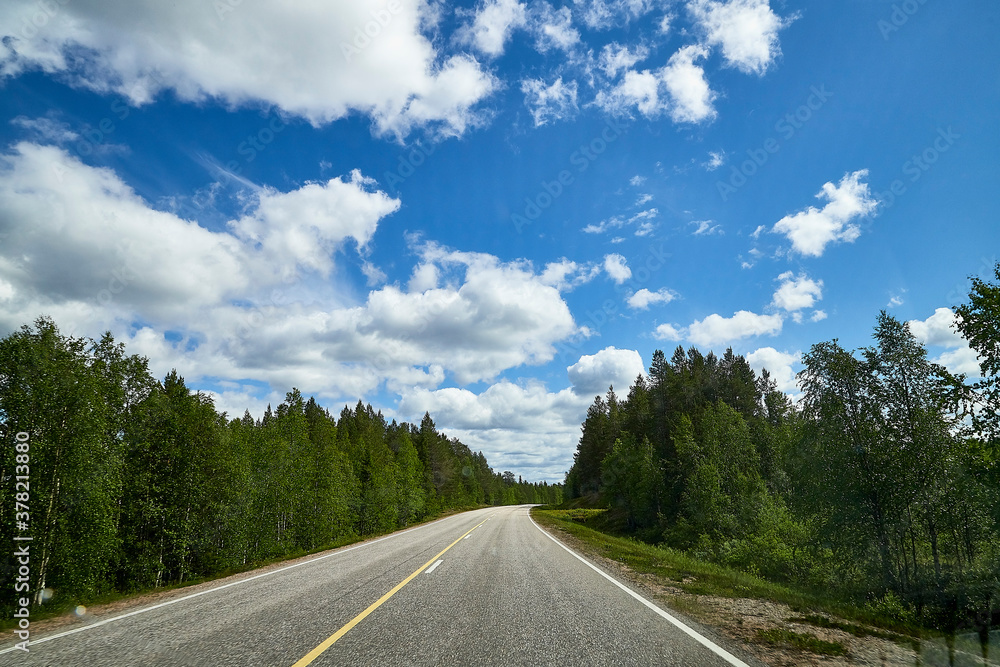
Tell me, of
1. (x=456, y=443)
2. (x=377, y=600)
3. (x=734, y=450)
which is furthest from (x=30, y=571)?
(x=456, y=443)

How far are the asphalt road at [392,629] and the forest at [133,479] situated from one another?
5.51m

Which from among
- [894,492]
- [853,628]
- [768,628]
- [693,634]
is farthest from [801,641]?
[894,492]

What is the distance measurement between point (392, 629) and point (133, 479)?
18305 mm

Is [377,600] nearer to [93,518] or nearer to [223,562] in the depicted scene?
[93,518]

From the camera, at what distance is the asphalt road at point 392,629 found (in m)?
5.00

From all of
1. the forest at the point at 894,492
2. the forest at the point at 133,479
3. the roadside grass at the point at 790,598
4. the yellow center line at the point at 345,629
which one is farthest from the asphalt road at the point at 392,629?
the forest at the point at 894,492

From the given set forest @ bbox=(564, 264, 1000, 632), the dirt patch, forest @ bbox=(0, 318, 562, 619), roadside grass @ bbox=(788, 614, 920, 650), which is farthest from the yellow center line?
forest @ bbox=(564, 264, 1000, 632)

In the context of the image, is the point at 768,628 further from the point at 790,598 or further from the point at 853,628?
the point at 790,598

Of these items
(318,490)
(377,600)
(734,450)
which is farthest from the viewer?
(734,450)

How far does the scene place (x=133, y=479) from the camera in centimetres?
1808

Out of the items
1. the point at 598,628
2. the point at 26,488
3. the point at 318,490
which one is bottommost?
the point at 318,490

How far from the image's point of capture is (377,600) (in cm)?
784

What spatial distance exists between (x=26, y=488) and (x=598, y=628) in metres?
16.0

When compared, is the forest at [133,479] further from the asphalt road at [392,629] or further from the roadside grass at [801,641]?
the roadside grass at [801,641]
